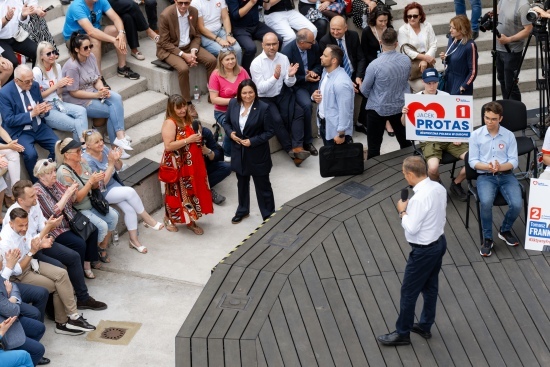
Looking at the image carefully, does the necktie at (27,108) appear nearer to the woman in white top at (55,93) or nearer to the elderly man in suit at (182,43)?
the woman in white top at (55,93)

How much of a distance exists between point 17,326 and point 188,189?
282cm

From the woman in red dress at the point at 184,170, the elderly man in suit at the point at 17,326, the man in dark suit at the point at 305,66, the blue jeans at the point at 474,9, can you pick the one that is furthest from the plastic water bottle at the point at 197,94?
the elderly man in suit at the point at 17,326

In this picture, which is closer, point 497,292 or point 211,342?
point 211,342

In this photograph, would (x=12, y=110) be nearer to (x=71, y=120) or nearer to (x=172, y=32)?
(x=71, y=120)

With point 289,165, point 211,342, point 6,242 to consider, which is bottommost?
point 289,165

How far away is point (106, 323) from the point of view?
926 cm

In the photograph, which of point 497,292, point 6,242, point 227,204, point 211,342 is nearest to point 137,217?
point 227,204

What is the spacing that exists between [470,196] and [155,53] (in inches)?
181

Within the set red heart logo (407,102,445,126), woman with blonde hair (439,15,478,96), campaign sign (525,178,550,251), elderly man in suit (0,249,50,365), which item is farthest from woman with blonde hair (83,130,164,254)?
campaign sign (525,178,550,251)

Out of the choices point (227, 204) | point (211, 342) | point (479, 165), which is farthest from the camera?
point (227, 204)

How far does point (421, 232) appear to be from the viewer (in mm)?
7586

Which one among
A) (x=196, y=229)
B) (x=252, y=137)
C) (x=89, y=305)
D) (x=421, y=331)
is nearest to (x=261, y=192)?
(x=252, y=137)

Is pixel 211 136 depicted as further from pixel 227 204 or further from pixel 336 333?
pixel 336 333

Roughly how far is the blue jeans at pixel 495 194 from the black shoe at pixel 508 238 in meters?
0.04
